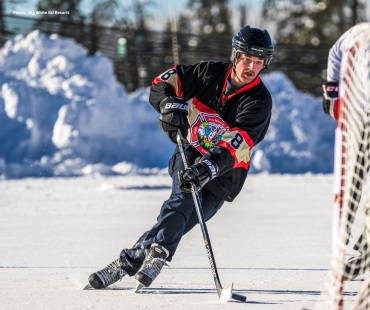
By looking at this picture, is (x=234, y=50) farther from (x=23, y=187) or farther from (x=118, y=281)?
(x=23, y=187)

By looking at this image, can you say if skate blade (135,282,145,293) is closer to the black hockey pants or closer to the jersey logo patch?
the black hockey pants

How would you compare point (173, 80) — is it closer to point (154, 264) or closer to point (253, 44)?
point (253, 44)

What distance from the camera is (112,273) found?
4.43 meters

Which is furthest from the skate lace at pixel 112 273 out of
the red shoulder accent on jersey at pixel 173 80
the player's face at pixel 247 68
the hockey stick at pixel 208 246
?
the player's face at pixel 247 68

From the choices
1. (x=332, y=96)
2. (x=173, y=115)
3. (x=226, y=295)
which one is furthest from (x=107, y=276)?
(x=332, y=96)

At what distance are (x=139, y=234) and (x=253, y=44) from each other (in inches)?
109

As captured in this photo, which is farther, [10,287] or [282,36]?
[282,36]

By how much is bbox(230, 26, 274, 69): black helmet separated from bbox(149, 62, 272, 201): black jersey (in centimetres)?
15

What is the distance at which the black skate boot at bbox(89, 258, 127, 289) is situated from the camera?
14.4ft

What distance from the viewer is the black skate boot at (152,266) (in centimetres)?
423

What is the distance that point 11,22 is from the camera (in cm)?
1416

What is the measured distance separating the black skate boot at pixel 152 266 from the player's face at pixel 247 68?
94 cm

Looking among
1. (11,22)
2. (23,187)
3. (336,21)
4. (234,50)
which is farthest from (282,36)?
(234,50)

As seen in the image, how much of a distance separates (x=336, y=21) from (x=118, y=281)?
22.6 meters
